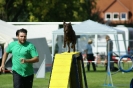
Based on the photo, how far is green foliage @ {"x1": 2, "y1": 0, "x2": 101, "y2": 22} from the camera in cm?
5703

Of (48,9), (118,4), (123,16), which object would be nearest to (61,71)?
(48,9)

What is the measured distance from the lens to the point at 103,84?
22.8 meters

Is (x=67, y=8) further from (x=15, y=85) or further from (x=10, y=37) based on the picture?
(x=15, y=85)

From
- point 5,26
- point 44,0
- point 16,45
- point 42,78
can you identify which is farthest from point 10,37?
point 44,0

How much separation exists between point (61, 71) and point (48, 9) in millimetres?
45038

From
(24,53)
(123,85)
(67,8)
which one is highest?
(67,8)

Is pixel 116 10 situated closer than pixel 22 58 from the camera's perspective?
No

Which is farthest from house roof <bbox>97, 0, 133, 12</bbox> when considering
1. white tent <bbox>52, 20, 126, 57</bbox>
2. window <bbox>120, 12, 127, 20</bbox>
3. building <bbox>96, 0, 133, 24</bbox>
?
white tent <bbox>52, 20, 126, 57</bbox>

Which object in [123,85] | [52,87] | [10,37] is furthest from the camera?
[10,37]

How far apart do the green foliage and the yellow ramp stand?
1728 inches

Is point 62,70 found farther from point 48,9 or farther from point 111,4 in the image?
point 111,4

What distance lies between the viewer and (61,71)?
11.9 m

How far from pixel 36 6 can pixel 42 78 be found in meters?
32.4

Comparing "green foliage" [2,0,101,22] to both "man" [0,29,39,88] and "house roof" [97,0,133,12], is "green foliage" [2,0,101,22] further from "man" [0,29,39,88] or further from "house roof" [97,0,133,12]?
"man" [0,29,39,88]
